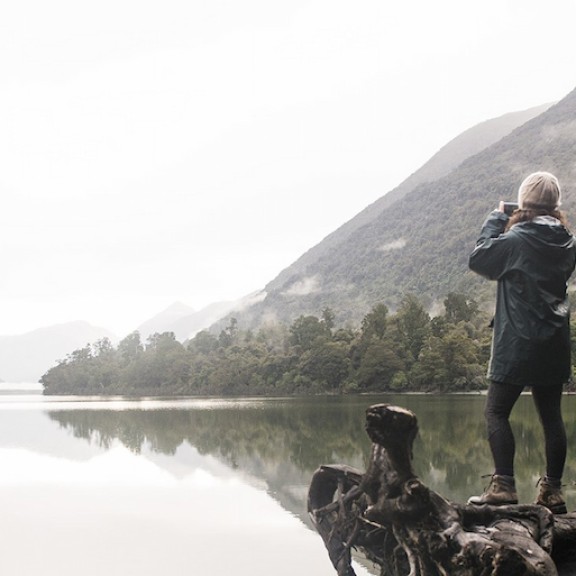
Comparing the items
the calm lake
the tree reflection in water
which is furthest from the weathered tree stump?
the tree reflection in water

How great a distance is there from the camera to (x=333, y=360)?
77438 millimetres

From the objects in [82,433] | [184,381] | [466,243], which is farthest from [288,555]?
[466,243]

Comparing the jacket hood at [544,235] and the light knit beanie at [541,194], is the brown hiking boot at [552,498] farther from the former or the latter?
the light knit beanie at [541,194]

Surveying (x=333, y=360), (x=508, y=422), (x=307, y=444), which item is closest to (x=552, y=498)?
(x=508, y=422)

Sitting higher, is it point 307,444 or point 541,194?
point 541,194

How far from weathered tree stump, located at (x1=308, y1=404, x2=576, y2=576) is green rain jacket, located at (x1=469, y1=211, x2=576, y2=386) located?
2.47ft

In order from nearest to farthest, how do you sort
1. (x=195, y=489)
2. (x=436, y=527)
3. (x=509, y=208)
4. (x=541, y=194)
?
(x=436, y=527) < (x=541, y=194) < (x=509, y=208) < (x=195, y=489)

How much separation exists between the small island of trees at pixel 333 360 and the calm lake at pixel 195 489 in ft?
128

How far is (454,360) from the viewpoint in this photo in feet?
222

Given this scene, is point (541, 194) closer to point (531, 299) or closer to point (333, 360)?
point (531, 299)

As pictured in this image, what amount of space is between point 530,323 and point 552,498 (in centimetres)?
100

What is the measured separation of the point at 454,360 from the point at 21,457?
49.5 metres

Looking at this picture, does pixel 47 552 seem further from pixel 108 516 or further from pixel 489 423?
pixel 489 423

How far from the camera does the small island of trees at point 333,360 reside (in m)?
69.0
